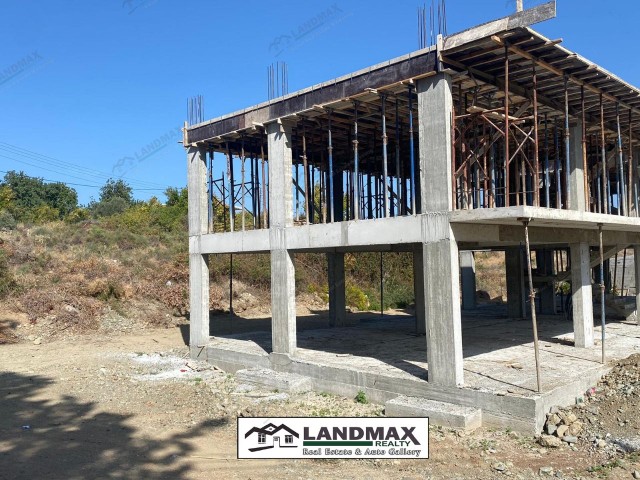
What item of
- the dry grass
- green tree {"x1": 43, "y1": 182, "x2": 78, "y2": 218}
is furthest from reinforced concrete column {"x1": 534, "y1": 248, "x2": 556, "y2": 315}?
green tree {"x1": 43, "y1": 182, "x2": 78, "y2": 218}

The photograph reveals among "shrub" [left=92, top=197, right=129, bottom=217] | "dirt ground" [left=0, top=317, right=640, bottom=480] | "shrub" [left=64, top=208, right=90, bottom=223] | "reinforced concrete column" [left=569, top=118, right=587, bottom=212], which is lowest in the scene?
"dirt ground" [left=0, top=317, right=640, bottom=480]

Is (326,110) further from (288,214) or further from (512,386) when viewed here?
(512,386)

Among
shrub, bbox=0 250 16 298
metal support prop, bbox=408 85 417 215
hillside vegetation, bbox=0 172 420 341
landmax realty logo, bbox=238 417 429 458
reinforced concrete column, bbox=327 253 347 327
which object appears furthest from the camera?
hillside vegetation, bbox=0 172 420 341

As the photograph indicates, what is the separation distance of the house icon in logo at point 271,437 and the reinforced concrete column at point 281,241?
4.74 metres

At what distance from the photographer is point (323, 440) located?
7.48 metres

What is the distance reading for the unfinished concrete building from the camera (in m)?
9.03

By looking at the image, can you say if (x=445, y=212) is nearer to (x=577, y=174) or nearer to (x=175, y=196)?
(x=577, y=174)

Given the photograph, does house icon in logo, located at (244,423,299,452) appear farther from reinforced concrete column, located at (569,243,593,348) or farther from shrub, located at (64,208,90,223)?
shrub, located at (64,208,90,223)

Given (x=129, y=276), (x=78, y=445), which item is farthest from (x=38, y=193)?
(x=78, y=445)

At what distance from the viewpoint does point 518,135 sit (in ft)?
43.4

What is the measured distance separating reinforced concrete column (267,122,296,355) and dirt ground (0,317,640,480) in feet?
5.01

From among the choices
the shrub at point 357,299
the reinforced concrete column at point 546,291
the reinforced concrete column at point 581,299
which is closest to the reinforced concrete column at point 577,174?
the reinforced concrete column at point 581,299

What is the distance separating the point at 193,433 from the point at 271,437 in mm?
1757

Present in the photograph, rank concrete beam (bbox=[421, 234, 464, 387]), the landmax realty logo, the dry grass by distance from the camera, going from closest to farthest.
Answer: the landmax realty logo → concrete beam (bbox=[421, 234, 464, 387]) → the dry grass
